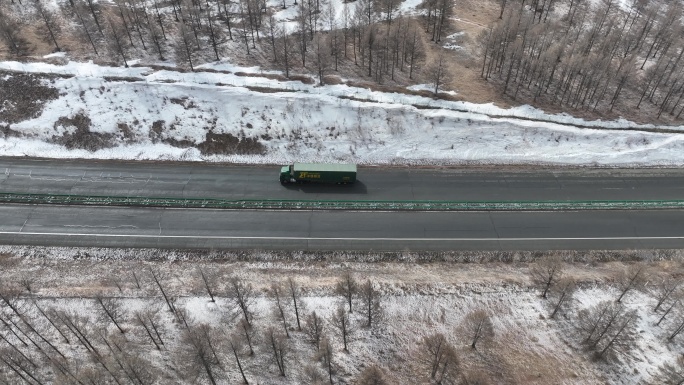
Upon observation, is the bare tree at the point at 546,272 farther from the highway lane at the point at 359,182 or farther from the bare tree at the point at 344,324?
the bare tree at the point at 344,324

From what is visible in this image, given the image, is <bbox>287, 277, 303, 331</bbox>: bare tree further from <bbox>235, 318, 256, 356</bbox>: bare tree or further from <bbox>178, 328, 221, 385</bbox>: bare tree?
<bbox>178, 328, 221, 385</bbox>: bare tree


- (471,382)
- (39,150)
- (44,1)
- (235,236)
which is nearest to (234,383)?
(235,236)

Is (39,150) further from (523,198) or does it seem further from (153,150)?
(523,198)

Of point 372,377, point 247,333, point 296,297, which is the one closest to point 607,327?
point 372,377

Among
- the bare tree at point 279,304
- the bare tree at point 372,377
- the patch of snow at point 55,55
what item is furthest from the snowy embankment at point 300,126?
the bare tree at point 372,377

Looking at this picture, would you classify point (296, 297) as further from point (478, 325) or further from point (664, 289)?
point (664, 289)

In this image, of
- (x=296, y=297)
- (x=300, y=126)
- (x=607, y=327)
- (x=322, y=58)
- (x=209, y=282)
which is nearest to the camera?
(x=607, y=327)
